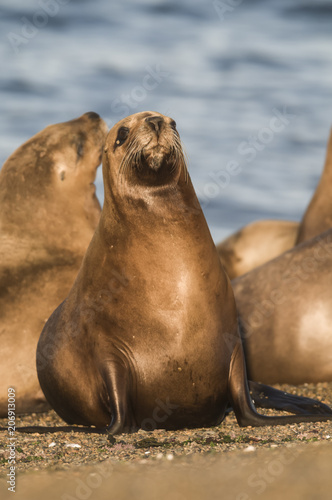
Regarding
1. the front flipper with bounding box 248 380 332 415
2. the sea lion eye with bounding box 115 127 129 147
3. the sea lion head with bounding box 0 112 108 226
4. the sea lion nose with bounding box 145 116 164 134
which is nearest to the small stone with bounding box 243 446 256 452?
the front flipper with bounding box 248 380 332 415

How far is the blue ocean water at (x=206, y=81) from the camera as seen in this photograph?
16.3 m

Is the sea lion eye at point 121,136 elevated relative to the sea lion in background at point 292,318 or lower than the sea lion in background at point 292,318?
elevated

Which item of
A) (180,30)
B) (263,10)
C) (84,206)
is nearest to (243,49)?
(180,30)

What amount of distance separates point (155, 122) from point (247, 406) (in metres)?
1.49

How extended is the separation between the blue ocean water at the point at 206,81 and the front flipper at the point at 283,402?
27.4 feet

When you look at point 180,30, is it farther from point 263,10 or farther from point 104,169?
point 104,169

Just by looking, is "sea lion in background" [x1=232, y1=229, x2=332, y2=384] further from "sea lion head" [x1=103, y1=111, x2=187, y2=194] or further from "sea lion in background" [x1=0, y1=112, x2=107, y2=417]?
"sea lion head" [x1=103, y1=111, x2=187, y2=194]

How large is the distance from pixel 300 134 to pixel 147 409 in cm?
1536

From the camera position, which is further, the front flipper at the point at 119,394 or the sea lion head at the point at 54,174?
the sea lion head at the point at 54,174

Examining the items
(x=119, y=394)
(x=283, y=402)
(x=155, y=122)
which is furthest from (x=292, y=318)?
(x=155, y=122)

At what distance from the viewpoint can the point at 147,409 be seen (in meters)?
4.74

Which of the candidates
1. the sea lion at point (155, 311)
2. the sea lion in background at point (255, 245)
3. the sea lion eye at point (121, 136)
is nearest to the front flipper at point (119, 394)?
the sea lion at point (155, 311)

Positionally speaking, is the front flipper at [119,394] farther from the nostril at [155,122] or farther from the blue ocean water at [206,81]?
the blue ocean water at [206,81]

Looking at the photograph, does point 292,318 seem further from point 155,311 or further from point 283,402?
point 155,311
